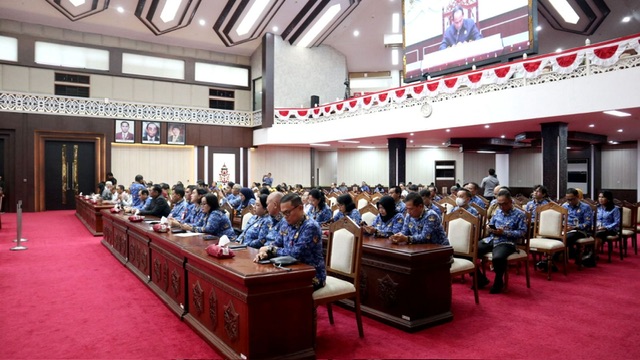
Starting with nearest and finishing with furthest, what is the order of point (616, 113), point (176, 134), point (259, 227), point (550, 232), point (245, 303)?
1. point (245, 303)
2. point (259, 227)
3. point (550, 232)
4. point (616, 113)
5. point (176, 134)

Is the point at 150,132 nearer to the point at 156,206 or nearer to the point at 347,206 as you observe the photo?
the point at 156,206

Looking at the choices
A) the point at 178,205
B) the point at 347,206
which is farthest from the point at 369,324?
the point at 178,205

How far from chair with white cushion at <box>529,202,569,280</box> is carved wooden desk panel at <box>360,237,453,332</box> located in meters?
2.16

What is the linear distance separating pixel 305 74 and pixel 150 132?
6.30m

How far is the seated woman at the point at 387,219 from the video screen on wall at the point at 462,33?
698 centimetres

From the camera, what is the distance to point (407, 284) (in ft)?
10.7

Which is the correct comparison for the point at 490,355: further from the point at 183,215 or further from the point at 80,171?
the point at 80,171

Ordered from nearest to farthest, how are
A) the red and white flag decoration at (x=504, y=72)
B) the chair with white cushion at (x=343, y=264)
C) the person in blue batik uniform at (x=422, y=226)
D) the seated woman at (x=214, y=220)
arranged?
the chair with white cushion at (x=343, y=264) → the person in blue batik uniform at (x=422, y=226) → the seated woman at (x=214, y=220) → the red and white flag decoration at (x=504, y=72)

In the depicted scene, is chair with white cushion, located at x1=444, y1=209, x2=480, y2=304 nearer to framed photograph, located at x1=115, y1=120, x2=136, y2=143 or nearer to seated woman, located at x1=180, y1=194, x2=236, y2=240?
seated woman, located at x1=180, y1=194, x2=236, y2=240

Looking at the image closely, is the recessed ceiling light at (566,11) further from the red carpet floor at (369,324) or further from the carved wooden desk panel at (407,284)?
the carved wooden desk panel at (407,284)

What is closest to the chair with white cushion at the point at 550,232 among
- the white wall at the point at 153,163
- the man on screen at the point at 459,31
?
the man on screen at the point at 459,31

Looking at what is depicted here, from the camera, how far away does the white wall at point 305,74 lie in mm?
16094

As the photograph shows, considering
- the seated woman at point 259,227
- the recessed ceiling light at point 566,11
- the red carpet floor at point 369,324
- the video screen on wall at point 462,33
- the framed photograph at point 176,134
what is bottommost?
the red carpet floor at point 369,324

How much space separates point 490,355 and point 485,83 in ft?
24.6
